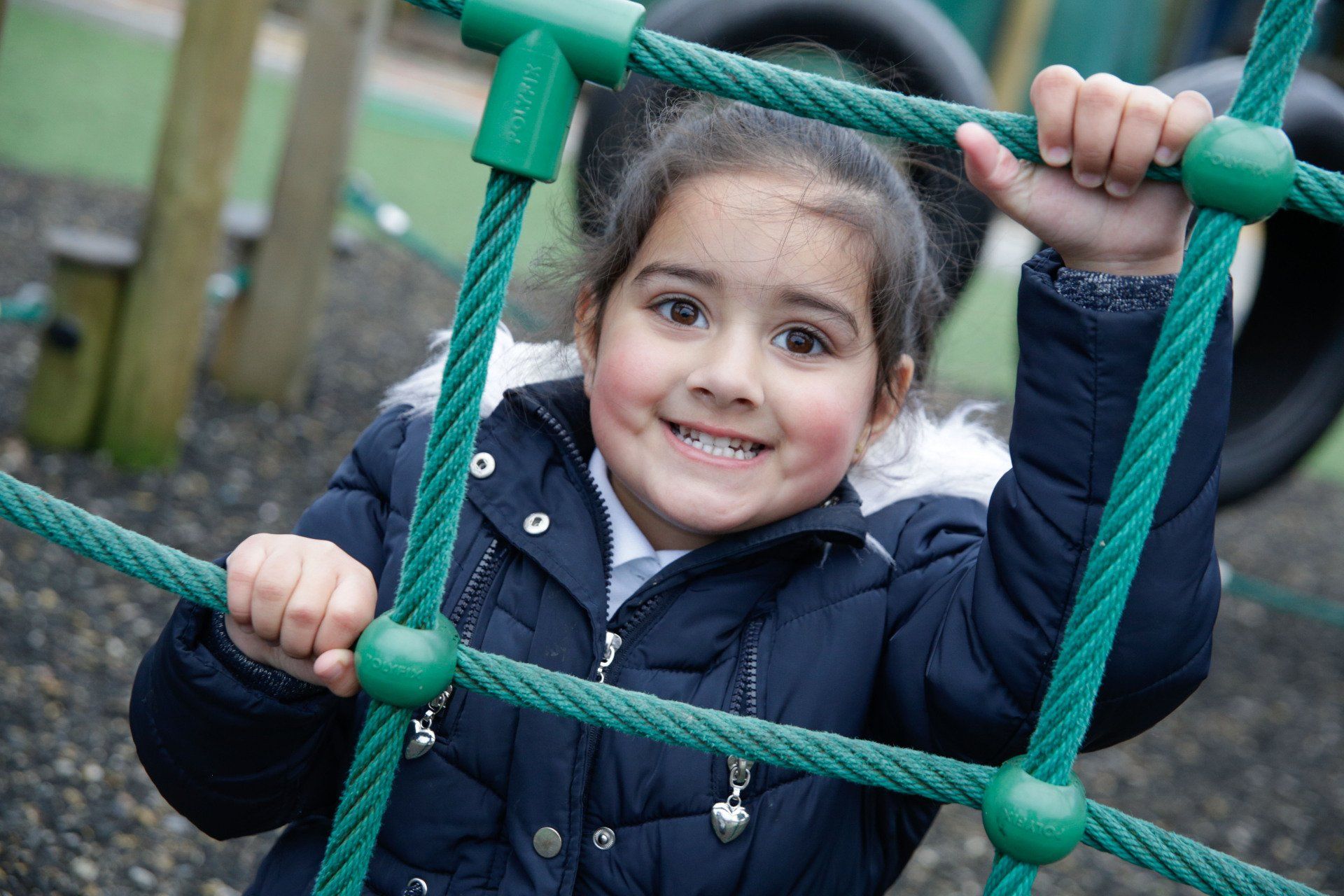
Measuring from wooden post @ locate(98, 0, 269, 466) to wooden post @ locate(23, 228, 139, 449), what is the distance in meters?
0.04

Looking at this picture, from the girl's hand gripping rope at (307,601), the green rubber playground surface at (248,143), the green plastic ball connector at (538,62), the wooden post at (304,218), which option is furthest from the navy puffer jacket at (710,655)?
the green rubber playground surface at (248,143)

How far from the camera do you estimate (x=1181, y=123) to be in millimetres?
817

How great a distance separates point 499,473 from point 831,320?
12.8 inches

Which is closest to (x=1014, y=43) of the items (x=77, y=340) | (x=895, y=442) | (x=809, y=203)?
(x=77, y=340)

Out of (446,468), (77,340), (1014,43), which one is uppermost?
(446,468)

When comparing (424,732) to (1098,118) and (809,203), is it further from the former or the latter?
(1098,118)

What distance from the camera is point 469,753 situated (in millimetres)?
1087

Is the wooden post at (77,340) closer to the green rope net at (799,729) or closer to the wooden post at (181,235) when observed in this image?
the wooden post at (181,235)

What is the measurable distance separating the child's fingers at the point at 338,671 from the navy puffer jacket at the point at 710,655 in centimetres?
12

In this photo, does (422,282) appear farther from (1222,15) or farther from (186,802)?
(1222,15)

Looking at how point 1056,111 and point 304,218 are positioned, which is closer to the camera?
point 1056,111

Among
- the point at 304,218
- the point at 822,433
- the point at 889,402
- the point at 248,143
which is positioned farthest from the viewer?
the point at 248,143

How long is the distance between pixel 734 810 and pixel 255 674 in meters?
0.40

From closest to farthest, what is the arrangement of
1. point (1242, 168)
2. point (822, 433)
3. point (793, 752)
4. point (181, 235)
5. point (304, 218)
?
1. point (1242, 168)
2. point (793, 752)
3. point (822, 433)
4. point (181, 235)
5. point (304, 218)
